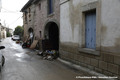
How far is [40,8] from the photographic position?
12266 millimetres

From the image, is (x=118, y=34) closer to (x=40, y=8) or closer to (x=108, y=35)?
(x=108, y=35)

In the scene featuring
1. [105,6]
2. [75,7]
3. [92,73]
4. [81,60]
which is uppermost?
[75,7]

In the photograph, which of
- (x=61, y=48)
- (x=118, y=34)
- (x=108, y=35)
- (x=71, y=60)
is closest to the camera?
(x=118, y=34)

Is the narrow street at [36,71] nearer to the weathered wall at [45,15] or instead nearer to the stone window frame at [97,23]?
the stone window frame at [97,23]

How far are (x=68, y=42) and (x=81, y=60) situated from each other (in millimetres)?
1576

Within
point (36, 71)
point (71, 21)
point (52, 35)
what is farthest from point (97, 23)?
point (52, 35)

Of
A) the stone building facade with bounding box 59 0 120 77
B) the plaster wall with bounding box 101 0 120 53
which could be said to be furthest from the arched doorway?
the plaster wall with bounding box 101 0 120 53

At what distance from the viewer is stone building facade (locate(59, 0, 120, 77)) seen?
13.0 feet

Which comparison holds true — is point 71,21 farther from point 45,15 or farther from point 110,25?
point 45,15

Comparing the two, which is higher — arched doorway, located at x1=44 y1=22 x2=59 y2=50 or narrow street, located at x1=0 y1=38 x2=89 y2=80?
arched doorway, located at x1=44 y1=22 x2=59 y2=50

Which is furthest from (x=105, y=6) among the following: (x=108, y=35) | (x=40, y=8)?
(x=40, y=8)

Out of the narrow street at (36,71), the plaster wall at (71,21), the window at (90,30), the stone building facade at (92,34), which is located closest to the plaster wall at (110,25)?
the stone building facade at (92,34)

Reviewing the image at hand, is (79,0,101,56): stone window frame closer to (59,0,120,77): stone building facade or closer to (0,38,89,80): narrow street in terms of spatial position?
(59,0,120,77): stone building facade

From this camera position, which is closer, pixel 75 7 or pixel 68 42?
pixel 75 7
